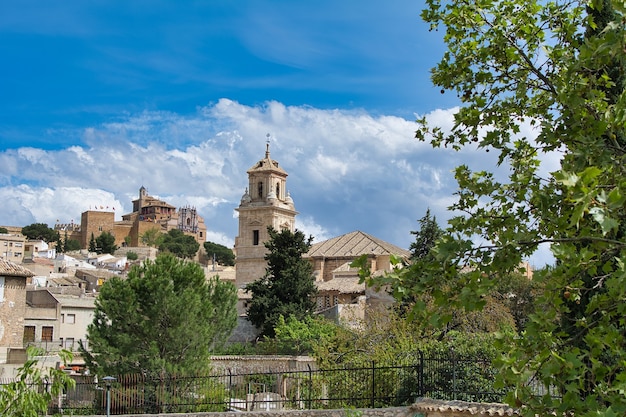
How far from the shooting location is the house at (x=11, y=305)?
118 feet

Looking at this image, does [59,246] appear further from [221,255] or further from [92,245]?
[221,255]

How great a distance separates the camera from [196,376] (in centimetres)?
2303

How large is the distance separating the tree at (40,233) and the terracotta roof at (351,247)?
96198 millimetres

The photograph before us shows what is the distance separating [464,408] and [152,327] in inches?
455

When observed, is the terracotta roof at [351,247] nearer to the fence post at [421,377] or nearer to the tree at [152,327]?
the tree at [152,327]

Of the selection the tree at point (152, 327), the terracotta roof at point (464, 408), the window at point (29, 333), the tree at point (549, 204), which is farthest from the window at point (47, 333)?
the tree at point (549, 204)

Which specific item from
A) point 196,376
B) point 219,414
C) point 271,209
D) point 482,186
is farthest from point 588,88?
point 271,209

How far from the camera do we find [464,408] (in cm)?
1617

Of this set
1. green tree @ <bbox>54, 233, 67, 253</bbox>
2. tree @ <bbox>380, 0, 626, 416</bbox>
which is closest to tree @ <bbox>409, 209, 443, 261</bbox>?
tree @ <bbox>380, 0, 626, 416</bbox>

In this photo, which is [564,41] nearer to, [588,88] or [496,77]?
[496,77]

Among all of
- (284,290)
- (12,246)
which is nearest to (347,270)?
(284,290)

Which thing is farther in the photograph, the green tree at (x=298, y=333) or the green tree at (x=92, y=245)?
the green tree at (x=92, y=245)

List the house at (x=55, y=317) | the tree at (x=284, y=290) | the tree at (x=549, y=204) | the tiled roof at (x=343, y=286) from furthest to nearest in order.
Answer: the tiled roof at (x=343, y=286)
the house at (x=55, y=317)
the tree at (x=284, y=290)
the tree at (x=549, y=204)

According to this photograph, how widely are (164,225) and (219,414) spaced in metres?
156
